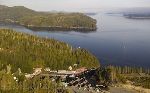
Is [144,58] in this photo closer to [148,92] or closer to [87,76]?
[87,76]

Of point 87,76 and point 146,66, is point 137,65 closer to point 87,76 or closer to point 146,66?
point 146,66

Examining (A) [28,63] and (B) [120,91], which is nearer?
(B) [120,91]

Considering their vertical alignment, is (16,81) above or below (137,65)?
above

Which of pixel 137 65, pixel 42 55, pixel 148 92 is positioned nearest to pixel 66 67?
pixel 42 55

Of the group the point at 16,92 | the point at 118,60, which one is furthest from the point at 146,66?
the point at 16,92

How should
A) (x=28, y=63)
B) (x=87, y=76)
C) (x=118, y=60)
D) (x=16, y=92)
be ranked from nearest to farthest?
(x=16, y=92)
(x=87, y=76)
(x=28, y=63)
(x=118, y=60)

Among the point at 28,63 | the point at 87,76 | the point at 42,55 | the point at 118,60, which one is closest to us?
the point at 87,76
